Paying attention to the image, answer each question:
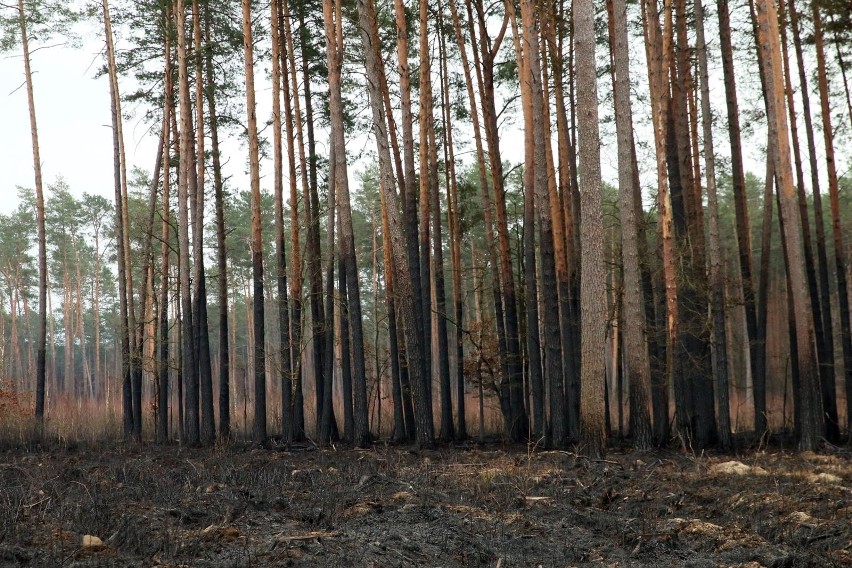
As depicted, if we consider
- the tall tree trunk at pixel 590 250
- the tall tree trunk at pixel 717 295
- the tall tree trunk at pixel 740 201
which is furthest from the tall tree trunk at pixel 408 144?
the tall tree trunk at pixel 740 201

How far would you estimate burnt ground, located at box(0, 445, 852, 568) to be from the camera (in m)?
4.41

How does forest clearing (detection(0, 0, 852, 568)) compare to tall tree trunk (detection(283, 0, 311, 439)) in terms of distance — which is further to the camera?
tall tree trunk (detection(283, 0, 311, 439))

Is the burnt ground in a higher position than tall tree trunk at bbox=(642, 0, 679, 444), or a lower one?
lower

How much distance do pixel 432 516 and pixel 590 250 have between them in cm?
533

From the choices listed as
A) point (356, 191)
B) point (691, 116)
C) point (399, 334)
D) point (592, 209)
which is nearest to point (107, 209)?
point (356, 191)

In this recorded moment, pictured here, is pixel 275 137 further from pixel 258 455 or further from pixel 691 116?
pixel 691 116

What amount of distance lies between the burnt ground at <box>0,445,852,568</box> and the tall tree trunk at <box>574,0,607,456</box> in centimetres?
87

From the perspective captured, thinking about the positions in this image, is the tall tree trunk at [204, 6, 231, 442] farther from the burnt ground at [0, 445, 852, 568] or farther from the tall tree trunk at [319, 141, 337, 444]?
the burnt ground at [0, 445, 852, 568]

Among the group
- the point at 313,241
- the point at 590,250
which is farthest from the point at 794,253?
the point at 313,241

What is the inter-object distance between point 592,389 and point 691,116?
10510 mm

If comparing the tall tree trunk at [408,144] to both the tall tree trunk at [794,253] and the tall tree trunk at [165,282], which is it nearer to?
the tall tree trunk at [794,253]

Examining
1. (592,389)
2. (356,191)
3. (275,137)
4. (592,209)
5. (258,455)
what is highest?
(356,191)

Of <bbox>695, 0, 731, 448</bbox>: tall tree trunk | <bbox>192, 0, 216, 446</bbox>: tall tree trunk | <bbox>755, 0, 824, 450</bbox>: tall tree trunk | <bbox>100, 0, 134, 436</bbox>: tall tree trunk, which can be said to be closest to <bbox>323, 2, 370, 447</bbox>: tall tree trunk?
<bbox>192, 0, 216, 446</bbox>: tall tree trunk

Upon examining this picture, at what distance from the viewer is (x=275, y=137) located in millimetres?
16047
